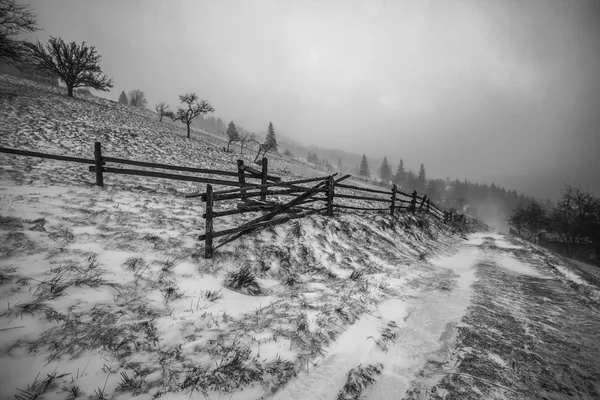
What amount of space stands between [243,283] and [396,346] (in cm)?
245

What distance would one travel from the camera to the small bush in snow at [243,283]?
146 inches

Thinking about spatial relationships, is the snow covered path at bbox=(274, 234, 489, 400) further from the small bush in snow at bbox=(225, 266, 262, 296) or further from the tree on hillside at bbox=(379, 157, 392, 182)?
the tree on hillside at bbox=(379, 157, 392, 182)

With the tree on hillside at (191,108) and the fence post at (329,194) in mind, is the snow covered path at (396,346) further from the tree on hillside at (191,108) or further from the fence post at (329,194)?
the tree on hillside at (191,108)

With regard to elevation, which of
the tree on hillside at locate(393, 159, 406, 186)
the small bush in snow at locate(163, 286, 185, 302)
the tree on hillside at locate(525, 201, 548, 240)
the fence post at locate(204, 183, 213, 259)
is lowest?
the tree on hillside at locate(525, 201, 548, 240)

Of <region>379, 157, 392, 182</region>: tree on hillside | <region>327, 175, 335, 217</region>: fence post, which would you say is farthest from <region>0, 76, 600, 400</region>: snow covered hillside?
<region>379, 157, 392, 182</region>: tree on hillside

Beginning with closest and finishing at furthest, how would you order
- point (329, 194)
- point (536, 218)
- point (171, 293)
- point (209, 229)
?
1. point (171, 293)
2. point (209, 229)
3. point (329, 194)
4. point (536, 218)

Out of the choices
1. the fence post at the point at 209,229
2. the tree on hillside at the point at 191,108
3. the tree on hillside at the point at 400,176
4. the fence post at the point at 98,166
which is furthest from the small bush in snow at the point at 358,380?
the tree on hillside at the point at 400,176

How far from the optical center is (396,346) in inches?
112

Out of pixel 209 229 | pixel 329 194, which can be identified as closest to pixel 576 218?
pixel 329 194

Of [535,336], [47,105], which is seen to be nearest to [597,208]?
[535,336]

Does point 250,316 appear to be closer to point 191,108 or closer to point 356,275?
point 356,275

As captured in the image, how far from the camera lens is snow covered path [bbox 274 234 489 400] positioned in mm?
2189

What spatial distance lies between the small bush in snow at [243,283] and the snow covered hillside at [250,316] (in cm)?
3

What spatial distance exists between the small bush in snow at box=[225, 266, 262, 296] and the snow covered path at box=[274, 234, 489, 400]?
63.1 inches
